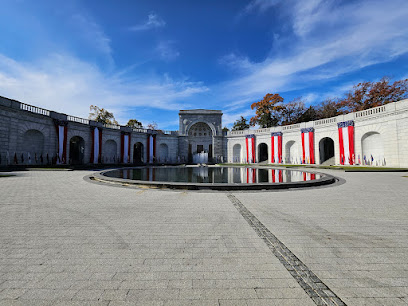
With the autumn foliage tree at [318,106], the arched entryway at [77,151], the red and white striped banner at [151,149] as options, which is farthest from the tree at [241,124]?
the arched entryway at [77,151]

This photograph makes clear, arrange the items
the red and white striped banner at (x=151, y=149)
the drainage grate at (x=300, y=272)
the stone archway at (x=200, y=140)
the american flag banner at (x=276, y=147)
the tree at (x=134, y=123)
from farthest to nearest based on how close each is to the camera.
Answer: the tree at (x=134, y=123)
the stone archway at (x=200, y=140)
the red and white striped banner at (x=151, y=149)
the american flag banner at (x=276, y=147)
the drainage grate at (x=300, y=272)

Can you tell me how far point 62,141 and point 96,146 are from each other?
5072 mm

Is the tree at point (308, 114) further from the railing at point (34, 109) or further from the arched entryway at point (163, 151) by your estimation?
the railing at point (34, 109)

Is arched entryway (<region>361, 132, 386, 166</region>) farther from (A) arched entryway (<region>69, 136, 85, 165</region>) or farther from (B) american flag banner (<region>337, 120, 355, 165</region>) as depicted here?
(A) arched entryway (<region>69, 136, 85, 165</region>)

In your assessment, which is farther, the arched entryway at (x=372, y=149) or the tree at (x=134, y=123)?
the tree at (x=134, y=123)

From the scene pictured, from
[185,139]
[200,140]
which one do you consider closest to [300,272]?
[185,139]

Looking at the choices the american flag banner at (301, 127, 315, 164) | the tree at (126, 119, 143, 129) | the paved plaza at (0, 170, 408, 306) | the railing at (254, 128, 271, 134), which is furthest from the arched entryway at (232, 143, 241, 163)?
the paved plaza at (0, 170, 408, 306)

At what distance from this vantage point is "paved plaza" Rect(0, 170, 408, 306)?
218 cm

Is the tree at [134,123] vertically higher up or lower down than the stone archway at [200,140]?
Answer: higher up

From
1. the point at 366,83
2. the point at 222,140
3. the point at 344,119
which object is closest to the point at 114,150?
the point at 222,140

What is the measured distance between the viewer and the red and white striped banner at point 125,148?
33.9 meters

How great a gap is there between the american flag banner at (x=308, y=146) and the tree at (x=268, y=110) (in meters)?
12.7

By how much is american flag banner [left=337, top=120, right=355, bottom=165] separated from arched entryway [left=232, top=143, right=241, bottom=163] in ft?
62.9

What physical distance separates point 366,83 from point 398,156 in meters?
19.8
